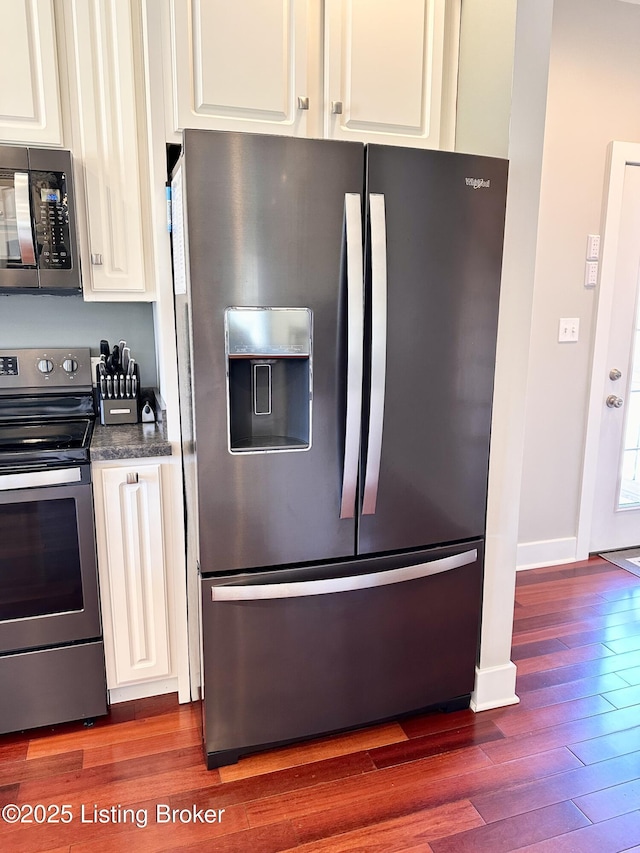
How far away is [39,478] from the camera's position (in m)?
1.80

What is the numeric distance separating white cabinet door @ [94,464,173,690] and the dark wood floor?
21 centimetres

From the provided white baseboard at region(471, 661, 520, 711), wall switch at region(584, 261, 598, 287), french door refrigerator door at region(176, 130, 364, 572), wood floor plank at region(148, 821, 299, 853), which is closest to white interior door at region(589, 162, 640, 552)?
wall switch at region(584, 261, 598, 287)

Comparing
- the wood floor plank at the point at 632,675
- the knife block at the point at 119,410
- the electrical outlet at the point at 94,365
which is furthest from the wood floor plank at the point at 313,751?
the electrical outlet at the point at 94,365

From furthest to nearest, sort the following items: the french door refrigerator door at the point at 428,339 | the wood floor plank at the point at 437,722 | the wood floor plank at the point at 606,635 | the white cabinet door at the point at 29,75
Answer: the wood floor plank at the point at 606,635
the wood floor plank at the point at 437,722
the white cabinet door at the point at 29,75
the french door refrigerator door at the point at 428,339

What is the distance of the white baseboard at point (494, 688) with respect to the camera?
214 cm

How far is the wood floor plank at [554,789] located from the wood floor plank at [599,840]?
0.11m

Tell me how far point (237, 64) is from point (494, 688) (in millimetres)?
2190

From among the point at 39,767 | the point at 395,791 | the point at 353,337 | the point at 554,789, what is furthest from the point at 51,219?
the point at 554,789

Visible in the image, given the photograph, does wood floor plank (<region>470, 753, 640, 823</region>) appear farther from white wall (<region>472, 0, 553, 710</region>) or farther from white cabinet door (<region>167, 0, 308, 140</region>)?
white cabinet door (<region>167, 0, 308, 140</region>)

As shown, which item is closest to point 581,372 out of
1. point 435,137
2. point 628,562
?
point 628,562

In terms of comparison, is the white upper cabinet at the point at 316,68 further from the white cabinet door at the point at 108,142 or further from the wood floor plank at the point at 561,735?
the wood floor plank at the point at 561,735

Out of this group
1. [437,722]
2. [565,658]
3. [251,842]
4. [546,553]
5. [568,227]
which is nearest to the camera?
[251,842]

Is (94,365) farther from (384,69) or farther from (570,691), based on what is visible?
(570,691)

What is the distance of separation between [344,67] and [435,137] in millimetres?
374
